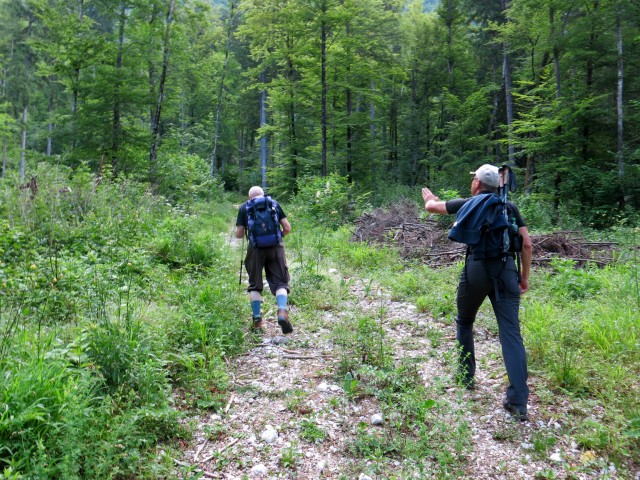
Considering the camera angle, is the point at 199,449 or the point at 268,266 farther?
the point at 268,266

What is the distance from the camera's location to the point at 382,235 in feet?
35.4

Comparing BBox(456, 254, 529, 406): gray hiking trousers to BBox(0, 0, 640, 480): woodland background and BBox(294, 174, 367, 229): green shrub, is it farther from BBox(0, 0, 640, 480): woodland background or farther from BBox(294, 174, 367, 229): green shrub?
BBox(294, 174, 367, 229): green shrub

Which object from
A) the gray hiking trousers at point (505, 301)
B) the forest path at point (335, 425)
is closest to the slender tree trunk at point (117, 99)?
the forest path at point (335, 425)

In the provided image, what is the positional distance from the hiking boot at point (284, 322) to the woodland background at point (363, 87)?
6.72 m

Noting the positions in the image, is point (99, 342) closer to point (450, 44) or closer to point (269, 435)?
point (269, 435)

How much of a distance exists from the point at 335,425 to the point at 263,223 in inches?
115

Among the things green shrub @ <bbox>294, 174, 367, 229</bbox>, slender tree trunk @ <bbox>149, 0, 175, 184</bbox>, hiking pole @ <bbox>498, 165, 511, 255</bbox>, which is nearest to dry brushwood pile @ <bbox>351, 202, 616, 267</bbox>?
green shrub @ <bbox>294, 174, 367, 229</bbox>

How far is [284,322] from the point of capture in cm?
528

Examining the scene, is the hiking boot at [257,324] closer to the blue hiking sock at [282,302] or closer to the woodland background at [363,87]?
the blue hiking sock at [282,302]

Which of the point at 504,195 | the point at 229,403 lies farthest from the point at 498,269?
the point at 229,403

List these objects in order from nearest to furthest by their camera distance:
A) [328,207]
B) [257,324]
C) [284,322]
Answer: [284,322] < [257,324] < [328,207]

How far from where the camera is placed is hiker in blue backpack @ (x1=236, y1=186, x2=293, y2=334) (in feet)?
18.1

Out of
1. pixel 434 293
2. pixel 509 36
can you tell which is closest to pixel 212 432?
pixel 434 293

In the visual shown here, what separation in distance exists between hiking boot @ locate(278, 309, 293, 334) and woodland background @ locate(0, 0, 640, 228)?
6715 mm
